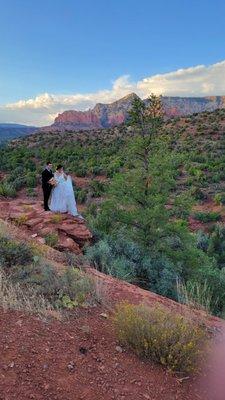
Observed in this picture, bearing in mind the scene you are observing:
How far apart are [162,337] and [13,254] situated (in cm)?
288

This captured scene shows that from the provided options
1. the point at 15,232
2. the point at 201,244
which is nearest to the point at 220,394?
the point at 15,232

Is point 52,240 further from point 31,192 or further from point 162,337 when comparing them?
point 31,192

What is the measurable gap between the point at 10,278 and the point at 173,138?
34612 mm

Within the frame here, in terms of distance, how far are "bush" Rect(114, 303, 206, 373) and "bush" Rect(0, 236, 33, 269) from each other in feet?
7.18

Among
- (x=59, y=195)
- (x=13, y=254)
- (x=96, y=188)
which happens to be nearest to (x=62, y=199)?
(x=59, y=195)

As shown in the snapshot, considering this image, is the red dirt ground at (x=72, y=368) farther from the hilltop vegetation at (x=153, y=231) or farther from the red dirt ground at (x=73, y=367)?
the hilltop vegetation at (x=153, y=231)

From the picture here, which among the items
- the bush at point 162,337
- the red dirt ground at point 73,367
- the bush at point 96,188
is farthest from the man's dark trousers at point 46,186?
the bush at point 96,188

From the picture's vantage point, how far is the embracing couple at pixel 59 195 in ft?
38.9

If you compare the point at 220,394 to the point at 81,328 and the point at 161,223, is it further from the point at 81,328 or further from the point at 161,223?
the point at 161,223

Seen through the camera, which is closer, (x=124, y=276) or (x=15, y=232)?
(x=124, y=276)

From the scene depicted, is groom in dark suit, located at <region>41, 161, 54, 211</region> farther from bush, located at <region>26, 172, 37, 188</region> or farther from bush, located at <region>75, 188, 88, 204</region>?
bush, located at <region>26, 172, 37, 188</region>

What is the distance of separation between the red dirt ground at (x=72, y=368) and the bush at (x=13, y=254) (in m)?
1.58

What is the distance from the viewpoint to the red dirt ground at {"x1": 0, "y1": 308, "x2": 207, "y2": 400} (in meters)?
3.88

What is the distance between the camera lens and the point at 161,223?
1117 cm
